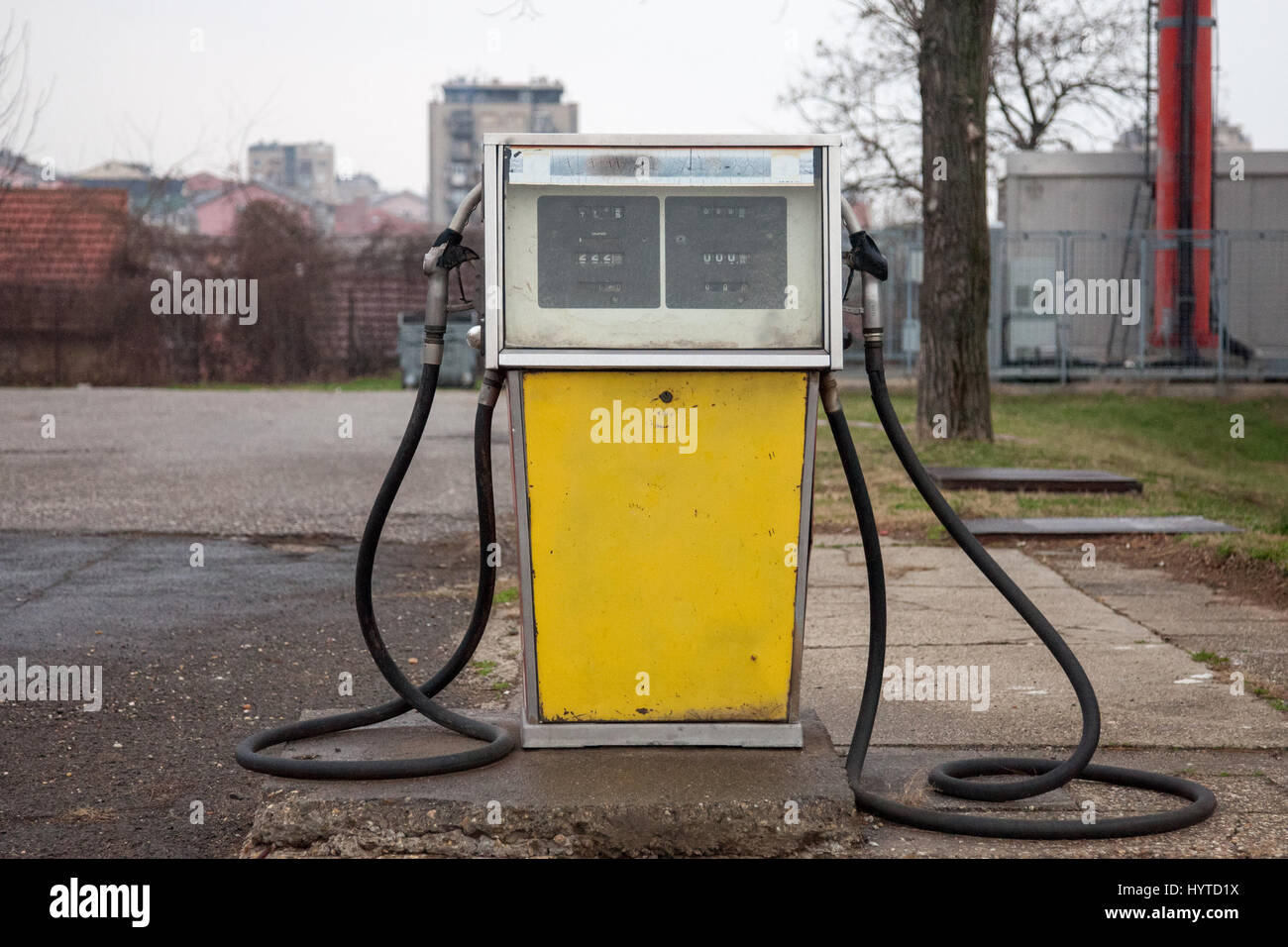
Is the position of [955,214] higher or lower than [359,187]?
lower

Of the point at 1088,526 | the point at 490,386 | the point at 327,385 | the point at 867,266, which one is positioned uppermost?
the point at 867,266

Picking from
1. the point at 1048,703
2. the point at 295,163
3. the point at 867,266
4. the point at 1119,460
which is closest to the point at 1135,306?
the point at 1119,460

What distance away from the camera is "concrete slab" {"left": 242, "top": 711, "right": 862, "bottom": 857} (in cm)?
322

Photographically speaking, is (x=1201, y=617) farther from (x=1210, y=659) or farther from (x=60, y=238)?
(x=60, y=238)

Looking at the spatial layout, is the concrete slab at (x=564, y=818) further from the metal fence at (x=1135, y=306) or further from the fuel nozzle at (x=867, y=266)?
the metal fence at (x=1135, y=306)

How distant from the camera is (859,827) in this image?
3.34 metres

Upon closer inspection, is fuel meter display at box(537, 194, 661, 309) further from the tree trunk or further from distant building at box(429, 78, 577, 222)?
distant building at box(429, 78, 577, 222)

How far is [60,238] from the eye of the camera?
26.5 meters

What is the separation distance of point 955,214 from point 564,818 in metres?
10.3

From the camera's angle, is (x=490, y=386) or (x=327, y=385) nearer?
(x=490, y=386)

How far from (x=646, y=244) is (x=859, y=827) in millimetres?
1472

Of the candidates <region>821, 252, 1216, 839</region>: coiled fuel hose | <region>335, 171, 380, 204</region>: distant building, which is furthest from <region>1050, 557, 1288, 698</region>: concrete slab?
<region>335, 171, 380, 204</region>: distant building

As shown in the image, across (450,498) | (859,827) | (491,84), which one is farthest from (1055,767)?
(491,84)
